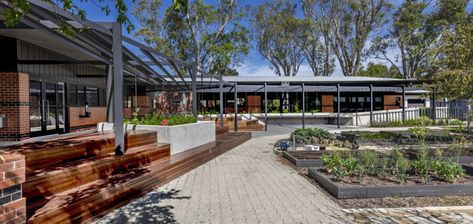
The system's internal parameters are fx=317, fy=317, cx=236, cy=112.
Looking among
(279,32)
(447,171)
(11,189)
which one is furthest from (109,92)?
(279,32)

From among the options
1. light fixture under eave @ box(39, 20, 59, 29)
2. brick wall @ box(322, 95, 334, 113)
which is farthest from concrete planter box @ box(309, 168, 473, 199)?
brick wall @ box(322, 95, 334, 113)

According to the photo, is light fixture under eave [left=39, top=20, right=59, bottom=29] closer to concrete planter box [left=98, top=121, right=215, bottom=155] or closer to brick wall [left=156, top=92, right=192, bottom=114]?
concrete planter box [left=98, top=121, right=215, bottom=155]

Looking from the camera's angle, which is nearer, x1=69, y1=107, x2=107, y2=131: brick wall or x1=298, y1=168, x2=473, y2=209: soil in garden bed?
x1=298, y1=168, x2=473, y2=209: soil in garden bed

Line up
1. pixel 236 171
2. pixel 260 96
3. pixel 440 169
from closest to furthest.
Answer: pixel 440 169
pixel 236 171
pixel 260 96

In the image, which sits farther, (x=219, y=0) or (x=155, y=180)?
(x=219, y=0)

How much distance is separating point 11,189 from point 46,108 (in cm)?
748

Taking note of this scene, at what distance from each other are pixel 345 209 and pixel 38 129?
Answer: 8493 millimetres

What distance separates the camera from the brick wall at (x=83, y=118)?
11109mm

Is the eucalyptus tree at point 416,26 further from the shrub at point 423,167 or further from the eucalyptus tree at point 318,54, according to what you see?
the shrub at point 423,167

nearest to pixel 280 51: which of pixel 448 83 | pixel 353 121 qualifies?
pixel 353 121

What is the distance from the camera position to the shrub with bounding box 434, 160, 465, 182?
5480 millimetres

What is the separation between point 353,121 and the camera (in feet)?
70.3

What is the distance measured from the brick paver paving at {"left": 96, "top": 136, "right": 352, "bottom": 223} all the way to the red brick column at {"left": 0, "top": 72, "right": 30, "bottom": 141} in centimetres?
460

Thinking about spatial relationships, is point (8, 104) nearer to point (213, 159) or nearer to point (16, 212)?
point (213, 159)
